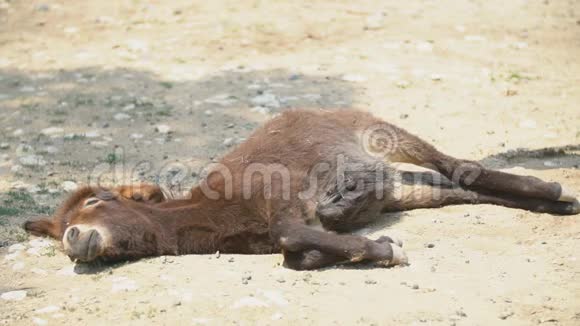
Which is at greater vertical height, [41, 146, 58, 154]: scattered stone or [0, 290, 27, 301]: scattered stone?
[0, 290, 27, 301]: scattered stone

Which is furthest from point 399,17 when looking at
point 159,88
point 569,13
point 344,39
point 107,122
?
point 107,122

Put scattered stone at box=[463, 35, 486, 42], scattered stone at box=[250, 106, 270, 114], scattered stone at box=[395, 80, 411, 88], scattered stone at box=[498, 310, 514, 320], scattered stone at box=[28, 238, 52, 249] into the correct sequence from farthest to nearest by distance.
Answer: scattered stone at box=[463, 35, 486, 42]
scattered stone at box=[395, 80, 411, 88]
scattered stone at box=[250, 106, 270, 114]
scattered stone at box=[28, 238, 52, 249]
scattered stone at box=[498, 310, 514, 320]

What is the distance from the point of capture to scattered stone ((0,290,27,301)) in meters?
4.35

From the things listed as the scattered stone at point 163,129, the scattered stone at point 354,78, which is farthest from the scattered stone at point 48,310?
the scattered stone at point 354,78

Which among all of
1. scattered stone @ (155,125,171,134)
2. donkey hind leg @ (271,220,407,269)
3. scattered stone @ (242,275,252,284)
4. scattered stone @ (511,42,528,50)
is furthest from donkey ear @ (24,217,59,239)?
scattered stone @ (511,42,528,50)

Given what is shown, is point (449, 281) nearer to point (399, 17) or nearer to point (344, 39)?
point (344, 39)

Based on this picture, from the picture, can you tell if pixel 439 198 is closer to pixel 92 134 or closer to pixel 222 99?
pixel 222 99

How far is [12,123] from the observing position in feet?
25.3

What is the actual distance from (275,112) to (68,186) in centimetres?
215

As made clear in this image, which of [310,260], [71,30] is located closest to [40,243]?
[310,260]

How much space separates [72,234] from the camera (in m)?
4.58

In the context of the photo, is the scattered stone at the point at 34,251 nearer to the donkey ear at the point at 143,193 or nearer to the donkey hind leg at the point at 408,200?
the donkey ear at the point at 143,193
